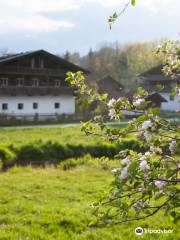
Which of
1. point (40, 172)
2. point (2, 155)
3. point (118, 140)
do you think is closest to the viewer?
point (118, 140)

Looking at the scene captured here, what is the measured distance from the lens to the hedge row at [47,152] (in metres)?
15.3

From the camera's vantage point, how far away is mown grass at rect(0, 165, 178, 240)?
614 centimetres

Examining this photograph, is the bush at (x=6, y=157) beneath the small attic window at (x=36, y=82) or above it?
beneath

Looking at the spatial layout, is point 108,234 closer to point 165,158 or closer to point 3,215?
point 3,215

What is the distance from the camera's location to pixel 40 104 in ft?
131

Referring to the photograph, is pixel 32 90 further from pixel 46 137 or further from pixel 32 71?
pixel 46 137

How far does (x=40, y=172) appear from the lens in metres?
12.6

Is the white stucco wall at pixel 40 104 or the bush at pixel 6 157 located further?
the white stucco wall at pixel 40 104

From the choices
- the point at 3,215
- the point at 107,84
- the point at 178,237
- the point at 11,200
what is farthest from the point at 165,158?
the point at 107,84

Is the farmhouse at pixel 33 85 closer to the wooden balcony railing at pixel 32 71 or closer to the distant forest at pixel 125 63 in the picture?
the wooden balcony railing at pixel 32 71

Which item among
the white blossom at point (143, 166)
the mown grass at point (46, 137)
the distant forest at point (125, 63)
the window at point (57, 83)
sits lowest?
the mown grass at point (46, 137)

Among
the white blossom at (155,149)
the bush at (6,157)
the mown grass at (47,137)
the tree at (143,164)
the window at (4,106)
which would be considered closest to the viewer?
the tree at (143,164)

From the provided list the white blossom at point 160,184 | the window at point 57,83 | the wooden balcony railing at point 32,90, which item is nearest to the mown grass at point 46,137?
the wooden balcony railing at point 32,90

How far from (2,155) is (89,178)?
4600 mm
